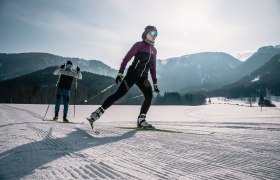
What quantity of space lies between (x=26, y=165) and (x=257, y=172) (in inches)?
76.4


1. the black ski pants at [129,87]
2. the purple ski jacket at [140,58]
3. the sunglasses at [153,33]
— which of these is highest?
the sunglasses at [153,33]

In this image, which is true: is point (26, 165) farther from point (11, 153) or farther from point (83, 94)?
point (83, 94)

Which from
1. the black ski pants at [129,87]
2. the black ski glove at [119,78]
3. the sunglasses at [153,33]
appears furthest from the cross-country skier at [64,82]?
the sunglasses at [153,33]

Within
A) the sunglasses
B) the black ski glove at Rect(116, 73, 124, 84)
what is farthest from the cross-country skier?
the sunglasses

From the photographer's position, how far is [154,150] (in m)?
2.72

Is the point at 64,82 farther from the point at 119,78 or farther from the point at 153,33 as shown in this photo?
the point at 153,33

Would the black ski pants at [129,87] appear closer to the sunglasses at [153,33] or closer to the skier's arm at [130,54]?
the skier's arm at [130,54]

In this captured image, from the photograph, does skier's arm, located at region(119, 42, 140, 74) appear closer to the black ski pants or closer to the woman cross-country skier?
the woman cross-country skier

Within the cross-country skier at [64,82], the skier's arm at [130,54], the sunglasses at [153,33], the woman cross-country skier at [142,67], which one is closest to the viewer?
the woman cross-country skier at [142,67]

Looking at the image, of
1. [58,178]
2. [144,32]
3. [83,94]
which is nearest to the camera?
[58,178]

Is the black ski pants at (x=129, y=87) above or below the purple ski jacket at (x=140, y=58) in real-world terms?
below

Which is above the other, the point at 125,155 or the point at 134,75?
the point at 134,75

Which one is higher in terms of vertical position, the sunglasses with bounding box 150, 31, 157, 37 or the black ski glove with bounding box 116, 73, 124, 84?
the sunglasses with bounding box 150, 31, 157, 37

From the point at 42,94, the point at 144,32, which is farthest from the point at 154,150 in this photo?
the point at 42,94
